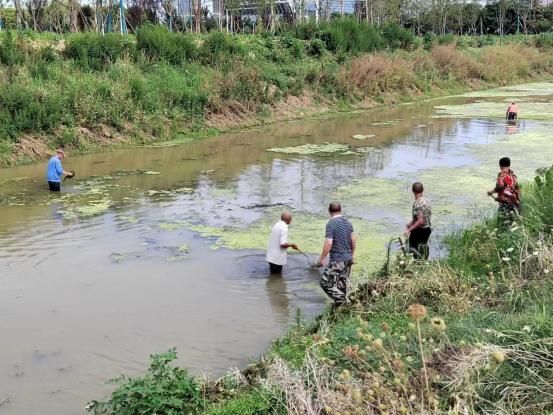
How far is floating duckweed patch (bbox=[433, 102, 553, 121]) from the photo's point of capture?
3025 cm

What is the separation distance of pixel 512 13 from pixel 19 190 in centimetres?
7188

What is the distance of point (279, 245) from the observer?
32.2 ft

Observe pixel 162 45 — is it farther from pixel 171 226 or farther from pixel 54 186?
pixel 171 226

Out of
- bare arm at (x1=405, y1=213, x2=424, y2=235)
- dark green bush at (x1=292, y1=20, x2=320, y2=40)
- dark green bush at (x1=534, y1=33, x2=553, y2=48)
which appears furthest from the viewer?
dark green bush at (x1=534, y1=33, x2=553, y2=48)

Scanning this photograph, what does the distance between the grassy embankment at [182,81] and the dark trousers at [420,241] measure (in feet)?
46.5

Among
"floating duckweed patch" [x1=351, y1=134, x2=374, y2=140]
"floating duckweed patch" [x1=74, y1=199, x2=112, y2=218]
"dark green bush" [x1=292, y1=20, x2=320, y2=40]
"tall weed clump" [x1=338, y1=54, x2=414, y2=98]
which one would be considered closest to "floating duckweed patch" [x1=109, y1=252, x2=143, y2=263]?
"floating duckweed patch" [x1=74, y1=199, x2=112, y2=218]

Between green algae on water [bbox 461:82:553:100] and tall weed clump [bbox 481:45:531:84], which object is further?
tall weed clump [bbox 481:45:531:84]

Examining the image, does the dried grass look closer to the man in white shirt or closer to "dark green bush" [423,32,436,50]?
"dark green bush" [423,32,436,50]

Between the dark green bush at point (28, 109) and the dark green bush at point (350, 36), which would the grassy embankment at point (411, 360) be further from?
the dark green bush at point (350, 36)

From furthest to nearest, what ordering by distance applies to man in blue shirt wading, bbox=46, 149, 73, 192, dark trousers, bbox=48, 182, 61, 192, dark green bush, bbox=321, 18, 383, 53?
1. dark green bush, bbox=321, 18, 383, 53
2. dark trousers, bbox=48, 182, 61, 192
3. man in blue shirt wading, bbox=46, 149, 73, 192

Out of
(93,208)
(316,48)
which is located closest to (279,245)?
(93,208)

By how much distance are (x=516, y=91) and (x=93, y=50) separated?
99.9ft

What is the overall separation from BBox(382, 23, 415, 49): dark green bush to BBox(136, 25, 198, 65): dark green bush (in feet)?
62.2

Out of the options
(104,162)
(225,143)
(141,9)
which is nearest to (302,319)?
(104,162)
